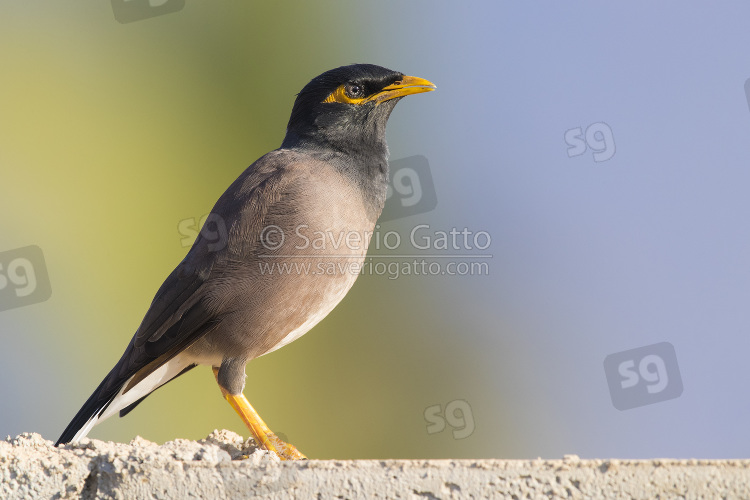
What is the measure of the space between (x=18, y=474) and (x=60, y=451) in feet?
0.61

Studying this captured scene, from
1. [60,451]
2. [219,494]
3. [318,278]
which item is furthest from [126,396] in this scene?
[219,494]

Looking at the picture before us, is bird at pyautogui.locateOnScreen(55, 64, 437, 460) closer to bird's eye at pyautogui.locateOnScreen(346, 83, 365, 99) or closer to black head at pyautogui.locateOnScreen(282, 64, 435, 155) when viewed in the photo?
black head at pyautogui.locateOnScreen(282, 64, 435, 155)

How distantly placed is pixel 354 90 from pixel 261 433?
1.99 m

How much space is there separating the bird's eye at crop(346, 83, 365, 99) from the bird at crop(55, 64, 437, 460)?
42cm

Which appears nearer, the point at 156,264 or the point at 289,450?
the point at 289,450

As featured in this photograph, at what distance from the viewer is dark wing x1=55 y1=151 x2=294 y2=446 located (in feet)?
13.5

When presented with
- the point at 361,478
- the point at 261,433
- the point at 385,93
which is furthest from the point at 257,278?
the point at 361,478

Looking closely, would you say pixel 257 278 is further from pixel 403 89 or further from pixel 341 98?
pixel 403 89

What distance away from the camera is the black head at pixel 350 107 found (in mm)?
4609

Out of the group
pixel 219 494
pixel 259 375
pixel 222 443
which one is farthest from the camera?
pixel 259 375

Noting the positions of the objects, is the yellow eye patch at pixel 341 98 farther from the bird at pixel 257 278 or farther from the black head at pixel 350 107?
the bird at pixel 257 278

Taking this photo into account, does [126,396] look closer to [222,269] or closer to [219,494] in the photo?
[222,269]

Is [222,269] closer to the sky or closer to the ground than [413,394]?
closer to the sky

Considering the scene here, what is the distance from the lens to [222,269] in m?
4.12
